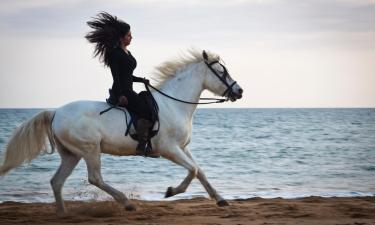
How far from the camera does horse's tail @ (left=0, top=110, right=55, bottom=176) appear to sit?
28.7 feet

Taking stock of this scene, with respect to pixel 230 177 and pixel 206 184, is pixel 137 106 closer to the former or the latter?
pixel 206 184

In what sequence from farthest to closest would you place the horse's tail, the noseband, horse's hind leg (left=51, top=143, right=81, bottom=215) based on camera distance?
1. the noseband
2. the horse's tail
3. horse's hind leg (left=51, top=143, right=81, bottom=215)

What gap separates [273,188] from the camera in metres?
13.6

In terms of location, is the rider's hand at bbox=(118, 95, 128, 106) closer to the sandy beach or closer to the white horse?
the white horse

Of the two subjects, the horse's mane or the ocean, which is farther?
the ocean

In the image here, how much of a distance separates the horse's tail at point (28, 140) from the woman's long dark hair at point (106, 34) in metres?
1.22

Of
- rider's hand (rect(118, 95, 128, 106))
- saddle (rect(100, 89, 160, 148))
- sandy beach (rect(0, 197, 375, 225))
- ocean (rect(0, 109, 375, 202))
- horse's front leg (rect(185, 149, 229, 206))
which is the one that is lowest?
ocean (rect(0, 109, 375, 202))

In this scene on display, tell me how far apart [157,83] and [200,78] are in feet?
2.28

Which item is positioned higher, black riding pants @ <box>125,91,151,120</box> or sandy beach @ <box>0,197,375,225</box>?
black riding pants @ <box>125,91,151,120</box>

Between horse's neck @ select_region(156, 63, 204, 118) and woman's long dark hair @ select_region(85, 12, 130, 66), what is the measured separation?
3.47 ft

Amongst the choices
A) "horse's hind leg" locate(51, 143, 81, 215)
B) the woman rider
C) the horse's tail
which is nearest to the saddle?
the woman rider

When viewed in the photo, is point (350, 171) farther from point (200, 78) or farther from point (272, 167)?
point (200, 78)

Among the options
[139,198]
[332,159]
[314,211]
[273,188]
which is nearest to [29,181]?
[139,198]

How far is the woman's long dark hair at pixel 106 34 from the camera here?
8.63m
